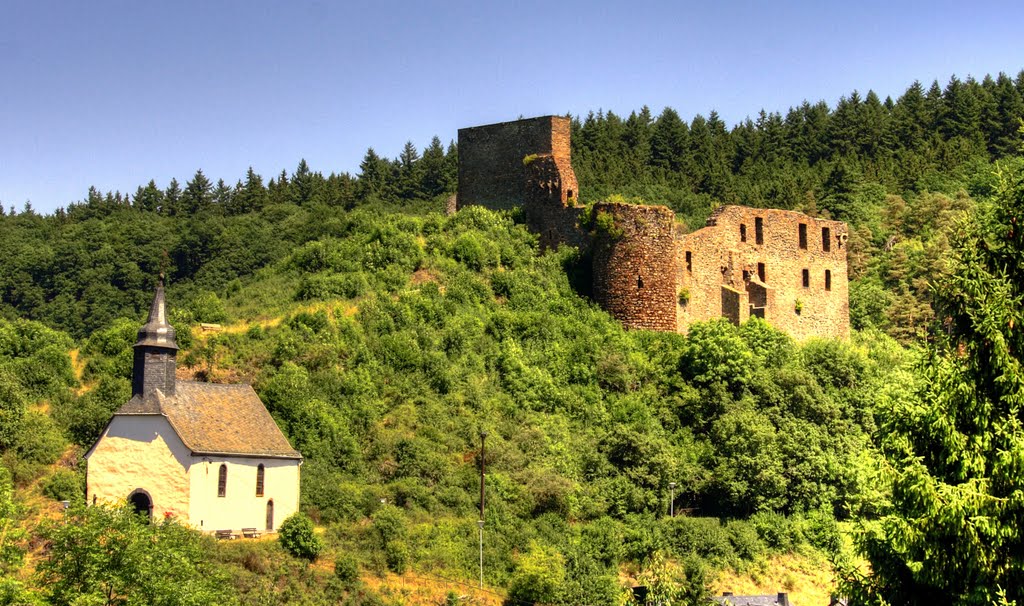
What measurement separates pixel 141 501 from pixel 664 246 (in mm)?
22666

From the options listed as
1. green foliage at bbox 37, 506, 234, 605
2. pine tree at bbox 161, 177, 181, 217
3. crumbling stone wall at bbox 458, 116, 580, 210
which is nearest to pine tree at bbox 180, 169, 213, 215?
pine tree at bbox 161, 177, 181, 217

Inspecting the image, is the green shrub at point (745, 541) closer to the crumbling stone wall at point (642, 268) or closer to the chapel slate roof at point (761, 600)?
the chapel slate roof at point (761, 600)

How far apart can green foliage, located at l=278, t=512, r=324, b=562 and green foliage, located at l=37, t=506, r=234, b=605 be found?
4266mm

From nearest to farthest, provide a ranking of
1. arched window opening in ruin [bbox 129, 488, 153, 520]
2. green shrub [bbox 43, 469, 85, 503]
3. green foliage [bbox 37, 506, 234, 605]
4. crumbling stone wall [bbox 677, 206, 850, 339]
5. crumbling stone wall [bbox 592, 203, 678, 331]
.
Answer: green foliage [bbox 37, 506, 234, 605]
arched window opening in ruin [bbox 129, 488, 153, 520]
green shrub [bbox 43, 469, 85, 503]
crumbling stone wall [bbox 592, 203, 678, 331]
crumbling stone wall [bbox 677, 206, 850, 339]

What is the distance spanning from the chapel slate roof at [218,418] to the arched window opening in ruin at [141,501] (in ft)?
5.47

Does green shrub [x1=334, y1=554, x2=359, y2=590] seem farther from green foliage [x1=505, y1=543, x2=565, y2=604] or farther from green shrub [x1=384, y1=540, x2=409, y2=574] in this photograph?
green foliage [x1=505, y1=543, x2=565, y2=604]

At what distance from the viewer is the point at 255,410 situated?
138 ft

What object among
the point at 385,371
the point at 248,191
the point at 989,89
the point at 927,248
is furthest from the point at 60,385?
the point at 989,89

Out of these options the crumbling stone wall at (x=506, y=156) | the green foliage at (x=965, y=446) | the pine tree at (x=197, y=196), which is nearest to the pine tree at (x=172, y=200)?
the pine tree at (x=197, y=196)

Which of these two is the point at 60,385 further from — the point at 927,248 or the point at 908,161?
the point at 908,161

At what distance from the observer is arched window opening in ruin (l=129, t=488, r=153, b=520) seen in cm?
3816

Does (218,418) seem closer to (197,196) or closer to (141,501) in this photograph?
(141,501)

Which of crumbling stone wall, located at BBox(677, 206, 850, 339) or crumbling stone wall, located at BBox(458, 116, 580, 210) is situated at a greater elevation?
crumbling stone wall, located at BBox(458, 116, 580, 210)

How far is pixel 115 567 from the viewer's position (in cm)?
3253
